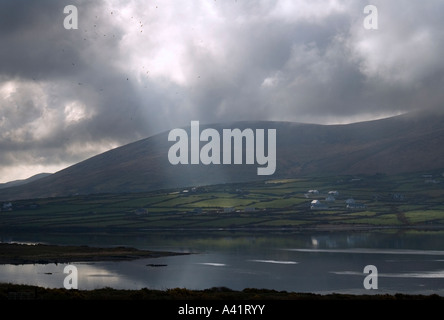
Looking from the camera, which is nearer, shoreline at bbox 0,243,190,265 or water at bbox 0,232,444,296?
water at bbox 0,232,444,296

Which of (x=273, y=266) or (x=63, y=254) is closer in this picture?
(x=273, y=266)

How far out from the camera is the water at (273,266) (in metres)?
74.1

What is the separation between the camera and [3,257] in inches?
4136

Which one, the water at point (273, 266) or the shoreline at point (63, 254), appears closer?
the water at point (273, 266)

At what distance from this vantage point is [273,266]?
9412 cm

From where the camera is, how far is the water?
74062 millimetres

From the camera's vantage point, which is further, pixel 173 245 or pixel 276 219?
pixel 276 219

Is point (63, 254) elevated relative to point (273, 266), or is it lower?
elevated

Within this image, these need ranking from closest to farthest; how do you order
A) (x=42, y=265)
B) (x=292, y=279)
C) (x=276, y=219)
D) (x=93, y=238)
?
1. (x=292, y=279)
2. (x=42, y=265)
3. (x=93, y=238)
4. (x=276, y=219)
